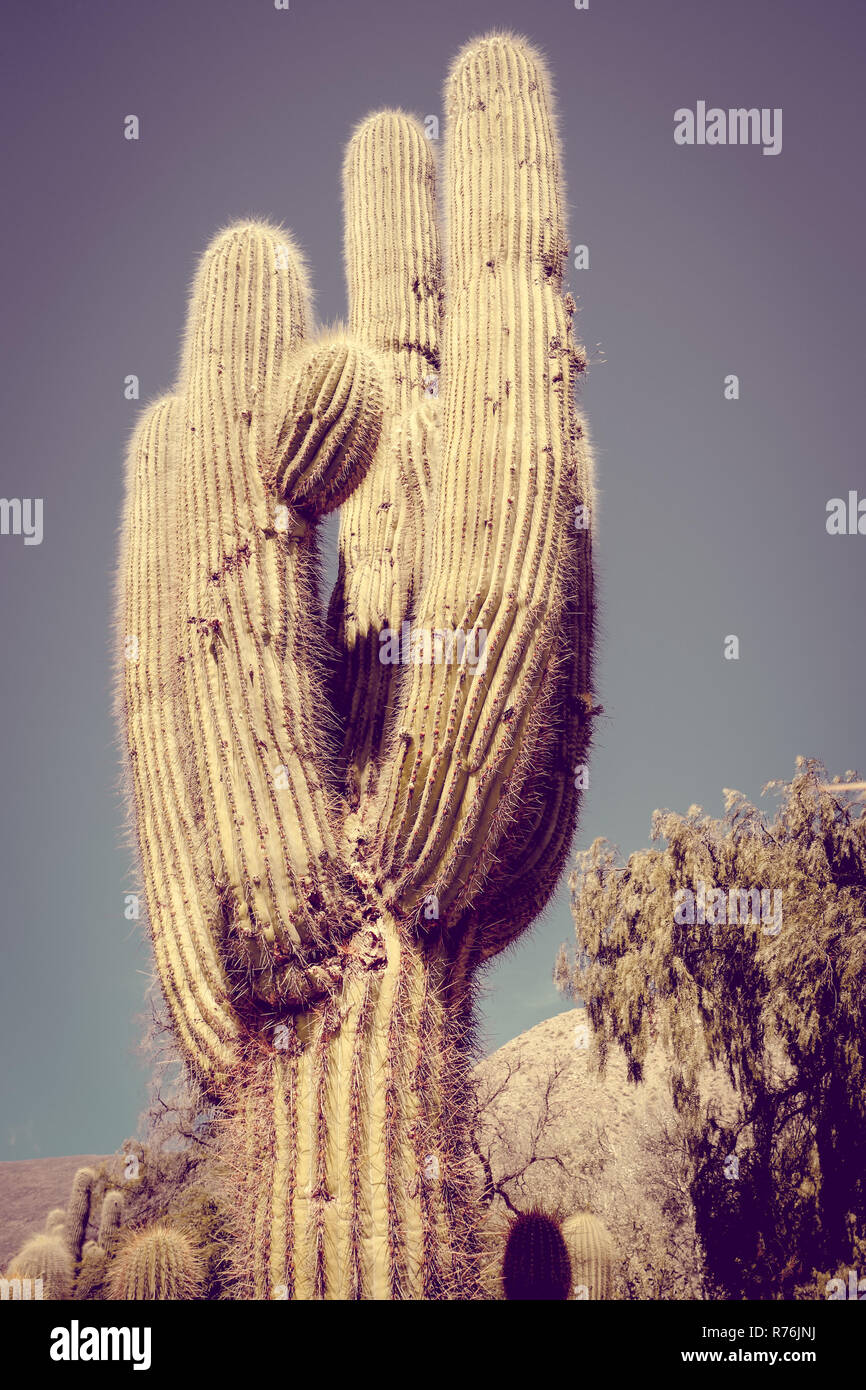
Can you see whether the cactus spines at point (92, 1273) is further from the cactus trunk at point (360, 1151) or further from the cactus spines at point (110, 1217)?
the cactus trunk at point (360, 1151)

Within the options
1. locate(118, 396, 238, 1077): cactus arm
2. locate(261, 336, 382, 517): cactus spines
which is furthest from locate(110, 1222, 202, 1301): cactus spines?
locate(261, 336, 382, 517): cactus spines

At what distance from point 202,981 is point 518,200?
12.5 ft

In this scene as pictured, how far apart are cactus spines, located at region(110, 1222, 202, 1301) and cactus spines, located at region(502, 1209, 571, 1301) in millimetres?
1898

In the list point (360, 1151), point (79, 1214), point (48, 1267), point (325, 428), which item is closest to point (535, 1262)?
point (360, 1151)

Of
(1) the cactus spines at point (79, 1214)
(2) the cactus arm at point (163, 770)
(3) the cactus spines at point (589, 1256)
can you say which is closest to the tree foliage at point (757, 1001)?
(3) the cactus spines at point (589, 1256)

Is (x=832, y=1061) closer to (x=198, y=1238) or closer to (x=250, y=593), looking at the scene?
(x=198, y=1238)

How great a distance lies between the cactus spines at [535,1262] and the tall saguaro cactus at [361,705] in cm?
274

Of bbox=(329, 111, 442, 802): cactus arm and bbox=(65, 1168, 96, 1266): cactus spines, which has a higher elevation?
bbox=(329, 111, 442, 802): cactus arm

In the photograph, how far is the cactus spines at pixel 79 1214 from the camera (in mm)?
9648

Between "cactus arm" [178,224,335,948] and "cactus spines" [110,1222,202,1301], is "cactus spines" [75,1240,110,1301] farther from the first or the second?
"cactus arm" [178,224,335,948]

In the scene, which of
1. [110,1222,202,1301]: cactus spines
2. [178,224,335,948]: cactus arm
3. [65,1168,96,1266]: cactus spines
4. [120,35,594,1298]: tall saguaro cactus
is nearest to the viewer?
[120,35,594,1298]: tall saguaro cactus

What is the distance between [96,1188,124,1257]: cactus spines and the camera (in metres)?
9.41

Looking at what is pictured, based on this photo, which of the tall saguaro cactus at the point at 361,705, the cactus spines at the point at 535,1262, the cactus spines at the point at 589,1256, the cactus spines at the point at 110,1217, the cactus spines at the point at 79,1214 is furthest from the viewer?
the cactus spines at the point at 79,1214

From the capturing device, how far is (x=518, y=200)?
4.66 m
